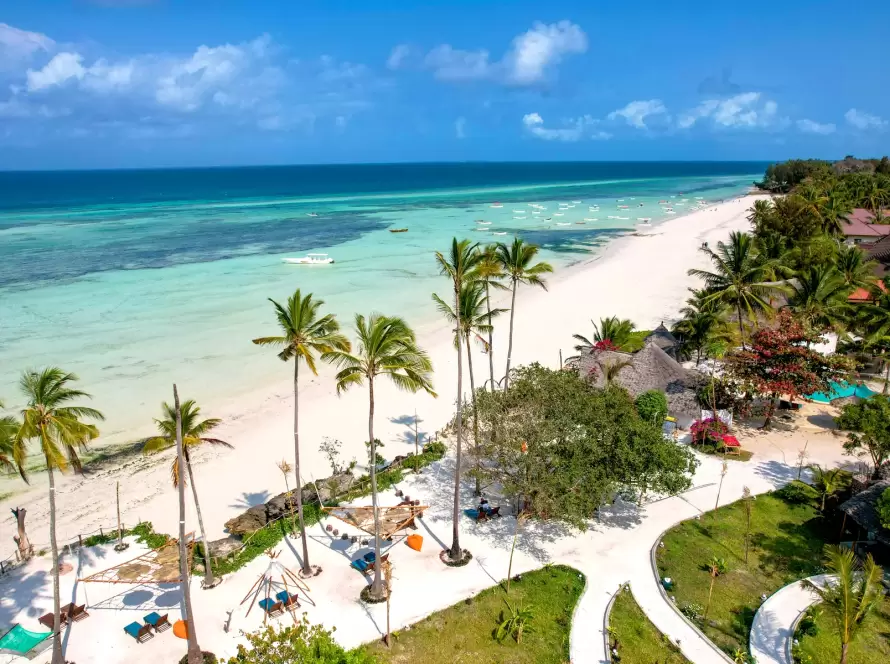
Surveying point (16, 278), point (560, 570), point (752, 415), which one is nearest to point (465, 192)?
point (16, 278)

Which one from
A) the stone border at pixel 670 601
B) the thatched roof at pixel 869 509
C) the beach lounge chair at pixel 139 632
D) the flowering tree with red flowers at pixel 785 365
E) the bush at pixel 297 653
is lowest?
the beach lounge chair at pixel 139 632

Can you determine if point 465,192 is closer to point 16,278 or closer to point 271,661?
point 16,278

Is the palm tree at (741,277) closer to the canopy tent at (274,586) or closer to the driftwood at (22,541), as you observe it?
the canopy tent at (274,586)

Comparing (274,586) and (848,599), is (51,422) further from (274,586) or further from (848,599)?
(848,599)

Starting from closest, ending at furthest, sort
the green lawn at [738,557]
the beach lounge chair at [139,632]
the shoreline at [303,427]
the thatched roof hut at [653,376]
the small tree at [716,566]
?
the beach lounge chair at [139,632] → the green lawn at [738,557] → the small tree at [716,566] → the shoreline at [303,427] → the thatched roof hut at [653,376]

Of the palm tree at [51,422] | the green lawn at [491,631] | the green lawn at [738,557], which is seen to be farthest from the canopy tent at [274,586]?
the green lawn at [738,557]

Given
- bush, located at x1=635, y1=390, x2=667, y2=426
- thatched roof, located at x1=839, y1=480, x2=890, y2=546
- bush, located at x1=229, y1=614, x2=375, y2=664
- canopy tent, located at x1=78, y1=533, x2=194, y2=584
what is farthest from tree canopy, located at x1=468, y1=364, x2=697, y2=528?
canopy tent, located at x1=78, y1=533, x2=194, y2=584

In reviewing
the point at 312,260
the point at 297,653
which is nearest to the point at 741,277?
the point at 297,653
